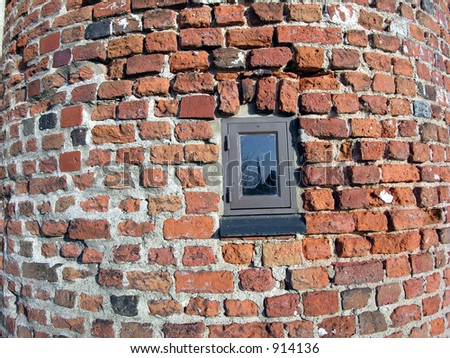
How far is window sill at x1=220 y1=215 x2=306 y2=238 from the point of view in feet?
4.74

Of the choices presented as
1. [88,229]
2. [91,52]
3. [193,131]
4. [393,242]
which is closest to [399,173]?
[393,242]

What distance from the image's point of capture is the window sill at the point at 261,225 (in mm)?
1445

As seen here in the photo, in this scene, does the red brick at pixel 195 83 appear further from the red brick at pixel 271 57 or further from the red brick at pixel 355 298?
the red brick at pixel 355 298

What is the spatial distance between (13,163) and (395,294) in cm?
200

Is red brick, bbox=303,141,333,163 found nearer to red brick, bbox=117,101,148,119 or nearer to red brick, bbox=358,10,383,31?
red brick, bbox=358,10,383,31

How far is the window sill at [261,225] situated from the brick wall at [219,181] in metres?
0.04

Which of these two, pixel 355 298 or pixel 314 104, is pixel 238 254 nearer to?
pixel 355 298

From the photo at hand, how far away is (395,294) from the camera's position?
60.4 inches

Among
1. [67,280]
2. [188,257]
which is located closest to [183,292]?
[188,257]

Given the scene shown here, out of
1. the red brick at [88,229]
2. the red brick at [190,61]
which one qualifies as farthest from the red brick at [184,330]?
the red brick at [190,61]

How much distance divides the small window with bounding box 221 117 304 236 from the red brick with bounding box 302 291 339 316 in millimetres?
285

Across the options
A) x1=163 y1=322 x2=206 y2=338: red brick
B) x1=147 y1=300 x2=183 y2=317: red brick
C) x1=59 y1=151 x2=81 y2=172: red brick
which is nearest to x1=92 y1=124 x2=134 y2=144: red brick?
x1=59 y1=151 x2=81 y2=172: red brick

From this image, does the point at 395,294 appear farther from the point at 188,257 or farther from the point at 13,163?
the point at 13,163

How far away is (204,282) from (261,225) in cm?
34
